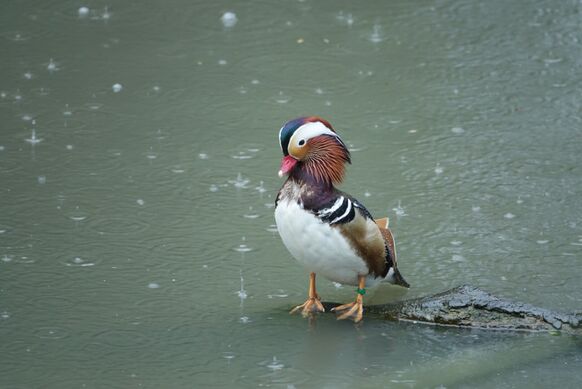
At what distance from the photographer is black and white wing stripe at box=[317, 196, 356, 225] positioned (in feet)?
15.9

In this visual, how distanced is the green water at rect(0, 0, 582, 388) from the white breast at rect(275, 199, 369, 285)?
0.34 meters

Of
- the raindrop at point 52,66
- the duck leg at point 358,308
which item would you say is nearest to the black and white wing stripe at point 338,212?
the duck leg at point 358,308

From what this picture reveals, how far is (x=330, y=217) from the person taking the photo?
4.86m

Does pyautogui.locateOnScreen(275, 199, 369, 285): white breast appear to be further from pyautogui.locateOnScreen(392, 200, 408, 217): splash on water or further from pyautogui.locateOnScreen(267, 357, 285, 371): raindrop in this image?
pyautogui.locateOnScreen(392, 200, 408, 217): splash on water

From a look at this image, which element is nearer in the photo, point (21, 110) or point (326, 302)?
point (326, 302)

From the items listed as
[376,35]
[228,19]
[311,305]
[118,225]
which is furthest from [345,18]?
[311,305]

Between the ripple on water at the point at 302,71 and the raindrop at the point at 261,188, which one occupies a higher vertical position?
the ripple on water at the point at 302,71

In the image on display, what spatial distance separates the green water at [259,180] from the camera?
4.74 m

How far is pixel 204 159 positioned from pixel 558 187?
235 cm

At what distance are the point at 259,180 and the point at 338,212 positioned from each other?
5.96ft

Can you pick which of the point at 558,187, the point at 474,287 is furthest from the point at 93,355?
the point at 558,187

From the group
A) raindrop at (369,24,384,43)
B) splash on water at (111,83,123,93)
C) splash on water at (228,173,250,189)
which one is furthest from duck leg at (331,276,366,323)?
raindrop at (369,24,384,43)

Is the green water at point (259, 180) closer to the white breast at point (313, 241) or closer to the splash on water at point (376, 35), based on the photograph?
the splash on water at point (376, 35)

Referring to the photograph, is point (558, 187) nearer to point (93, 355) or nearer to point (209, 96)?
point (209, 96)
